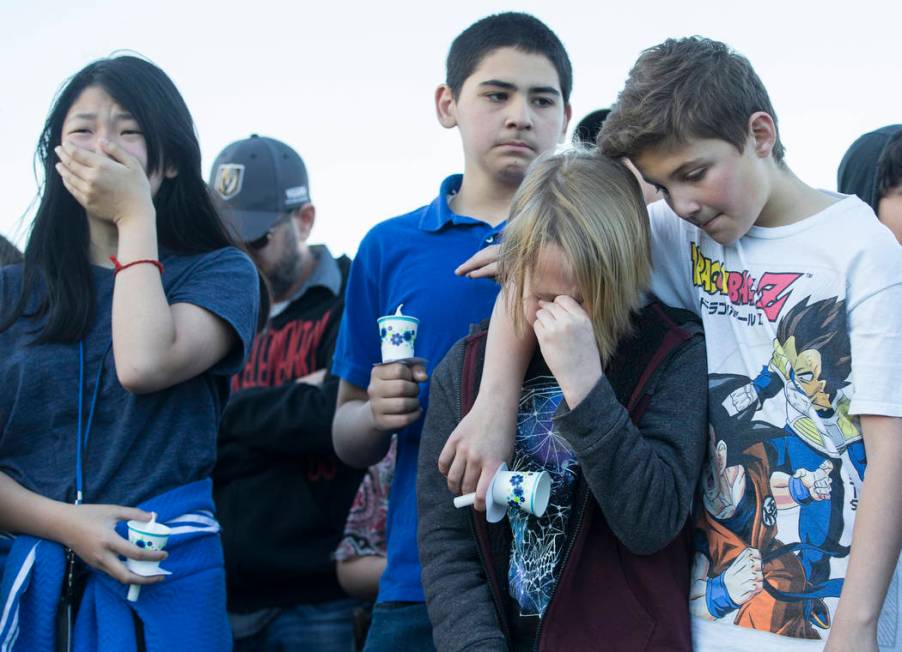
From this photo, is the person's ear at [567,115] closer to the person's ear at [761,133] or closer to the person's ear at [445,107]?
the person's ear at [445,107]

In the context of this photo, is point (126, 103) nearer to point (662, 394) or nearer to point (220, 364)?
point (220, 364)

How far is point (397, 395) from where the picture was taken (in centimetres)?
278

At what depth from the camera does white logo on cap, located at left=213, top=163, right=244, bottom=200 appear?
15.8ft

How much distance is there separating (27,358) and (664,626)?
1.77 m

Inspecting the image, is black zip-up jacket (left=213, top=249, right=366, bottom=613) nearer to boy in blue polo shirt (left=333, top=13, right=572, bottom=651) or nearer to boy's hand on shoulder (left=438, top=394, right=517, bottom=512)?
boy in blue polo shirt (left=333, top=13, right=572, bottom=651)

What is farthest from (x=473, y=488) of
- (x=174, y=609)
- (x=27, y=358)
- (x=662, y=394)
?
(x=27, y=358)

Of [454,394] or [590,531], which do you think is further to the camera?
[454,394]

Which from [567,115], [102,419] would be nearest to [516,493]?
[102,419]

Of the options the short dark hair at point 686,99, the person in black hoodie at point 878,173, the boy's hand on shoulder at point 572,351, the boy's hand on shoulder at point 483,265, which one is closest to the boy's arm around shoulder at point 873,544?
the boy's hand on shoulder at point 572,351

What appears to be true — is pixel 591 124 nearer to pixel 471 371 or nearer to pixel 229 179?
pixel 471 371

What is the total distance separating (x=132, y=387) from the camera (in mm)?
2688

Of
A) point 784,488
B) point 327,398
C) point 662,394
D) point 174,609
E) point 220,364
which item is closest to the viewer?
point 784,488

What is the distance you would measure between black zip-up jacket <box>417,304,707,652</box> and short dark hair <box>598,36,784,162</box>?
Answer: 0.40 m

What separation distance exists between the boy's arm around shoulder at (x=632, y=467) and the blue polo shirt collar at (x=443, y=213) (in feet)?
3.59
